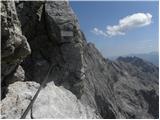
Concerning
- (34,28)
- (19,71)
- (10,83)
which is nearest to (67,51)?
(34,28)

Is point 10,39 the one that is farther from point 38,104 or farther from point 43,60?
point 43,60

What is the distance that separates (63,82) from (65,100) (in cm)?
476

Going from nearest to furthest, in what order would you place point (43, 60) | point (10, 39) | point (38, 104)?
point (10, 39)
point (38, 104)
point (43, 60)

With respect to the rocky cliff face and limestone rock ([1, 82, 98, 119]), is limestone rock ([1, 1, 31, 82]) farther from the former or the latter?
limestone rock ([1, 82, 98, 119])

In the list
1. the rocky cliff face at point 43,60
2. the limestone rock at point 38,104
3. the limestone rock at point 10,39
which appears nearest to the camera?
the limestone rock at point 10,39

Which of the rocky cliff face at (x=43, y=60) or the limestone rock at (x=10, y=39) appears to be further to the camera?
the rocky cliff face at (x=43, y=60)

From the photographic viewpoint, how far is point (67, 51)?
784 inches

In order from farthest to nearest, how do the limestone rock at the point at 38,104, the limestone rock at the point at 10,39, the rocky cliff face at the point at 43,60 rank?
the rocky cliff face at the point at 43,60 < the limestone rock at the point at 38,104 < the limestone rock at the point at 10,39

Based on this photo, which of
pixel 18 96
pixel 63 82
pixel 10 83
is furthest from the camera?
pixel 63 82

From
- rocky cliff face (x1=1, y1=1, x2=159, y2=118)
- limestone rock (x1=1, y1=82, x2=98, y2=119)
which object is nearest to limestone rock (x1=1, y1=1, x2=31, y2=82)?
rocky cliff face (x1=1, y1=1, x2=159, y2=118)

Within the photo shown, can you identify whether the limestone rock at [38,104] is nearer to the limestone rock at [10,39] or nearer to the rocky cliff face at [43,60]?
the rocky cliff face at [43,60]

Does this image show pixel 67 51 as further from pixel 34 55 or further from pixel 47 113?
pixel 47 113

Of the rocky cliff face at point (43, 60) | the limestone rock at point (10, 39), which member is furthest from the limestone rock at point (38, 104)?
the limestone rock at point (10, 39)

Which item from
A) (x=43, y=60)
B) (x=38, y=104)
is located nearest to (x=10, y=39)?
(x=38, y=104)
